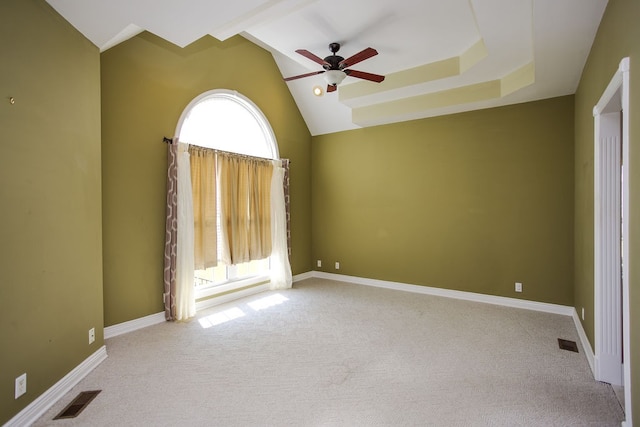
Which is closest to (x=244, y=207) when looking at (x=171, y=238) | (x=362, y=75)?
(x=171, y=238)

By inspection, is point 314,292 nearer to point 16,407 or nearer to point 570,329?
point 570,329

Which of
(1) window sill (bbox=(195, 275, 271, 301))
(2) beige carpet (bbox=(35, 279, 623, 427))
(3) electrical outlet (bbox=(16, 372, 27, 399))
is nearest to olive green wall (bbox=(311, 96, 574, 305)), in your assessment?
(2) beige carpet (bbox=(35, 279, 623, 427))

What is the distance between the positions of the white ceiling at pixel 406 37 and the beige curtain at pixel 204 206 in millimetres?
1485

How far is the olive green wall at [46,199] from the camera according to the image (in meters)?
1.90

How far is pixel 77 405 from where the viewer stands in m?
2.16

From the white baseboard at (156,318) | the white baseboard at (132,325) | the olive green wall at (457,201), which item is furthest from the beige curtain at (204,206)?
the olive green wall at (457,201)

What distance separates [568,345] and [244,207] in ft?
13.7

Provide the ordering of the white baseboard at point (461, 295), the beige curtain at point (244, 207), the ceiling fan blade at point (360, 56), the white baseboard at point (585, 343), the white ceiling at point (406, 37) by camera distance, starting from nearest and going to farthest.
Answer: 1. the white ceiling at point (406, 37)
2. the white baseboard at point (585, 343)
3. the ceiling fan blade at point (360, 56)
4. the white baseboard at point (461, 295)
5. the beige curtain at point (244, 207)

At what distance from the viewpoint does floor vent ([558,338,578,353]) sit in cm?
299

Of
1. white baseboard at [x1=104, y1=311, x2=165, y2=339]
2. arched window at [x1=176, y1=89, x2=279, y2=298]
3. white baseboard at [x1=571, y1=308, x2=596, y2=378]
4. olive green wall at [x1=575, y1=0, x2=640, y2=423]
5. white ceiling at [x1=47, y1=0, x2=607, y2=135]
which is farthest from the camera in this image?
arched window at [x1=176, y1=89, x2=279, y2=298]

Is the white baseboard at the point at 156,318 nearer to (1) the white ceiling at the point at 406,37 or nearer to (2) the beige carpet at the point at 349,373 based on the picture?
(2) the beige carpet at the point at 349,373

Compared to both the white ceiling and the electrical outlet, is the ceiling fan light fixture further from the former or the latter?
the electrical outlet

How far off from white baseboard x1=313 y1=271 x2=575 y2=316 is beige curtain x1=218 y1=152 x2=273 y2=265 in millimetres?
1617

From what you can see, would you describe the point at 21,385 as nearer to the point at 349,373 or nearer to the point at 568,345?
the point at 349,373
